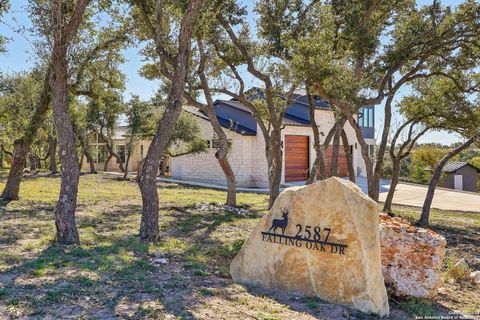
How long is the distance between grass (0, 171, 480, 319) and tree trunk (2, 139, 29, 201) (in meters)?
2.02

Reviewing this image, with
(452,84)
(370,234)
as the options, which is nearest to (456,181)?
(452,84)

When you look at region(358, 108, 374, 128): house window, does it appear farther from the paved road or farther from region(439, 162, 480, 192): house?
the paved road

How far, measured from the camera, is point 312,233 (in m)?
4.74

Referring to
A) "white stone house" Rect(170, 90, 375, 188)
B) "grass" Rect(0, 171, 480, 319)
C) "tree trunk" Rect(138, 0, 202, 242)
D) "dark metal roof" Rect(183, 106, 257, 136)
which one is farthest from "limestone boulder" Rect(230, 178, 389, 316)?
"white stone house" Rect(170, 90, 375, 188)

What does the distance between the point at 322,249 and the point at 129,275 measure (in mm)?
2324

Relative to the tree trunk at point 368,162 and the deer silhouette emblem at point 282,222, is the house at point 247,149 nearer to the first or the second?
the tree trunk at point 368,162

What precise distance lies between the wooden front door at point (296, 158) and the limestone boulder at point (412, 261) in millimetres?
17589

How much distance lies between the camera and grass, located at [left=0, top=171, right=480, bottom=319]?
382cm

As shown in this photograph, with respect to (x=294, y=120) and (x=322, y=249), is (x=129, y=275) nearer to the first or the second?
(x=322, y=249)

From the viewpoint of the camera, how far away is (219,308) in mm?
4000

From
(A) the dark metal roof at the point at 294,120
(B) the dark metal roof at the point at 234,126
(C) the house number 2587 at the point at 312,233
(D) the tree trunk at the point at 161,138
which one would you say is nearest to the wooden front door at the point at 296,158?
(A) the dark metal roof at the point at 294,120

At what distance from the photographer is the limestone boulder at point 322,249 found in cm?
439

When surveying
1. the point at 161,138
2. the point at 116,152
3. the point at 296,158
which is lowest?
the point at 161,138

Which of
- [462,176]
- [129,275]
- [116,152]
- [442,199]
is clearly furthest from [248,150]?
[462,176]
